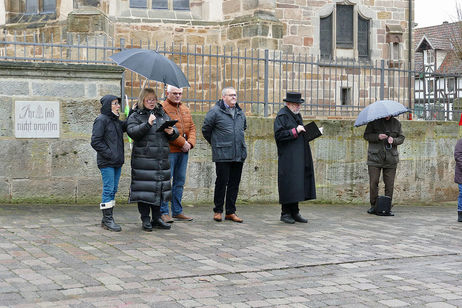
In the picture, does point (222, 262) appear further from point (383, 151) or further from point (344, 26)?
point (344, 26)

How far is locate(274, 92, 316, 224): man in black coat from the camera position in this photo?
30.5 feet

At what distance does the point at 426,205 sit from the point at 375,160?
273 centimetres

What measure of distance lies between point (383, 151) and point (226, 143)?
310 centimetres

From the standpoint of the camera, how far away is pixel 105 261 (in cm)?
641

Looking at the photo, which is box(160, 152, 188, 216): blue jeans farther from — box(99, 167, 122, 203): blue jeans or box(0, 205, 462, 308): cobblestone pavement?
box(99, 167, 122, 203): blue jeans

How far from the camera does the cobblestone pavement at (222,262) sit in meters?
5.34

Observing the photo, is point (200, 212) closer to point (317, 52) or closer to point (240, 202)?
point (240, 202)

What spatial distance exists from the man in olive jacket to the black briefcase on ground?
12 centimetres

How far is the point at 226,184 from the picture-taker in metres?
9.27

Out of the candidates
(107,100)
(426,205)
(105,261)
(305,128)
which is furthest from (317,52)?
(105,261)

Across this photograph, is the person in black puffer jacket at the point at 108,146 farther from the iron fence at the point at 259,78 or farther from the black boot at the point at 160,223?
the iron fence at the point at 259,78

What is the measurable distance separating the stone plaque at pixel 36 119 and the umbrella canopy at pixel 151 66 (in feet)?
7.00

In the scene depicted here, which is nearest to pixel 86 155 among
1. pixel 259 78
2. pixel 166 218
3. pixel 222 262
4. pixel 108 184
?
pixel 166 218

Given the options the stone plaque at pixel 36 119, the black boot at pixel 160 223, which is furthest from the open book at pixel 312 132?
the stone plaque at pixel 36 119
